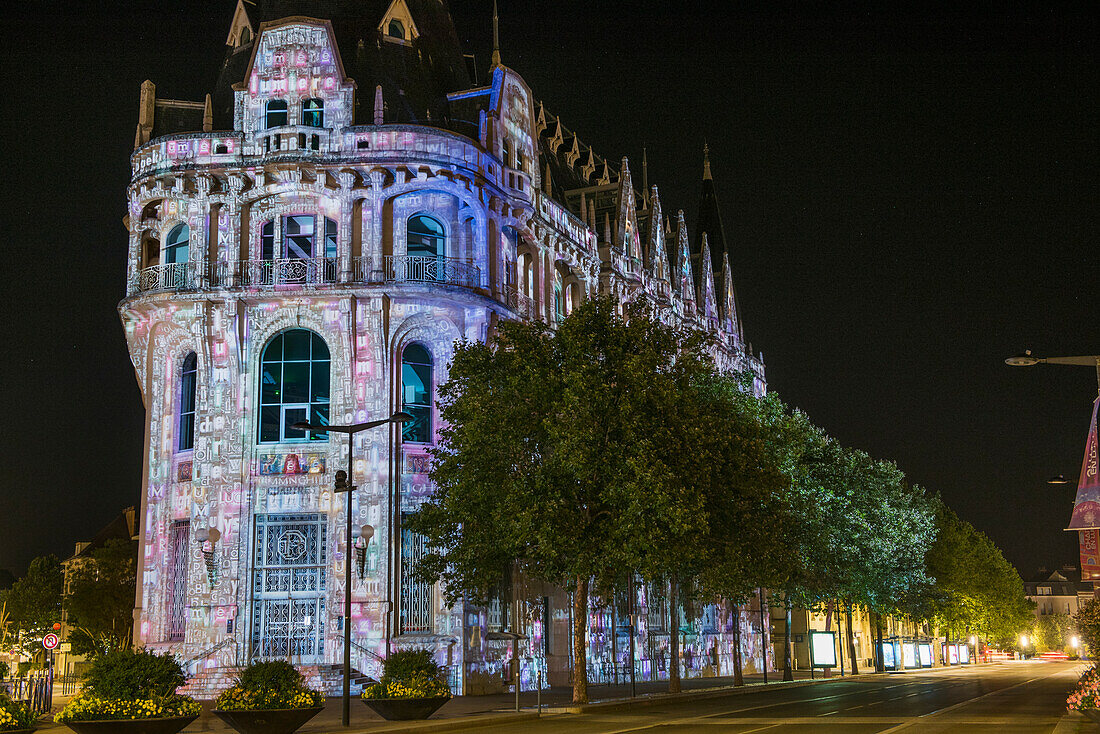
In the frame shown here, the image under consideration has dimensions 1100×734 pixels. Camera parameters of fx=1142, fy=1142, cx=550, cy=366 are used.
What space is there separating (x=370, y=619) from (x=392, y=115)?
18.3 meters

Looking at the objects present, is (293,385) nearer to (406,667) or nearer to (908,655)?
(406,667)

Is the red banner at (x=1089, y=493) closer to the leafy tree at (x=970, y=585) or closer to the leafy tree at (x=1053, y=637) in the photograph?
the leafy tree at (x=970, y=585)

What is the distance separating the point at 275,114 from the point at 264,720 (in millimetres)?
25239

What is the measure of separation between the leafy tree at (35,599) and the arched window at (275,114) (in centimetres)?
5628

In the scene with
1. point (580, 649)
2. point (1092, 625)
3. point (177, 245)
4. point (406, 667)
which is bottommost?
point (406, 667)

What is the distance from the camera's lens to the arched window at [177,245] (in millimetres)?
41781

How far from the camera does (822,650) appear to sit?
2295 inches

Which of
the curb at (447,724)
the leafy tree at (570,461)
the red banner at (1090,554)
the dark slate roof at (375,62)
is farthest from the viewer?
the dark slate roof at (375,62)

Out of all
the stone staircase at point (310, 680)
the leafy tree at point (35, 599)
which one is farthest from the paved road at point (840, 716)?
the leafy tree at point (35, 599)

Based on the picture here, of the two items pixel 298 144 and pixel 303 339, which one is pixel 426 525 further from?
pixel 298 144

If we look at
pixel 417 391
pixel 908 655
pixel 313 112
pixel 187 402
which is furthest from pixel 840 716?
pixel 908 655

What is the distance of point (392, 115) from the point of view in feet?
139

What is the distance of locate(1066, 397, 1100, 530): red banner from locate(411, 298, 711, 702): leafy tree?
12.0m

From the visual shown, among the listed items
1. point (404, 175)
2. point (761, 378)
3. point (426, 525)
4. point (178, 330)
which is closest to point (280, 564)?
point (426, 525)
